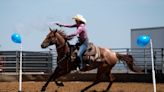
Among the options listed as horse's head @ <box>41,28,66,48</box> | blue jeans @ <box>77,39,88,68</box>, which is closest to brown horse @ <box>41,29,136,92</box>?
horse's head @ <box>41,28,66,48</box>

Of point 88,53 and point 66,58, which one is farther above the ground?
point 88,53

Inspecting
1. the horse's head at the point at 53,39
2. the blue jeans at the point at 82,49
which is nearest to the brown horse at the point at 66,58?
the horse's head at the point at 53,39

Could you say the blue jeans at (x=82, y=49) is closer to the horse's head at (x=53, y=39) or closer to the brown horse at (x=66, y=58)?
the brown horse at (x=66, y=58)

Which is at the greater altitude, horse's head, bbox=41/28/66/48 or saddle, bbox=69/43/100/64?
horse's head, bbox=41/28/66/48

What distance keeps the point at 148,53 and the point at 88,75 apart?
4.03 meters

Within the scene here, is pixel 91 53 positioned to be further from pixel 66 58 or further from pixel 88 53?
pixel 66 58

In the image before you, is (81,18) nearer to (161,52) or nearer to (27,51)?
(161,52)

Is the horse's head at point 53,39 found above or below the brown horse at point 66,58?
above

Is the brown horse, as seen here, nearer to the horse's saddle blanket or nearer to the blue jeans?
the horse's saddle blanket

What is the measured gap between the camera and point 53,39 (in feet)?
42.9

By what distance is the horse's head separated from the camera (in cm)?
1295

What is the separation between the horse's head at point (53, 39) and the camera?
42.5 feet

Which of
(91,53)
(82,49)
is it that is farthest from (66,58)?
(91,53)

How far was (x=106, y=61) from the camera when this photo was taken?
45.0 ft
